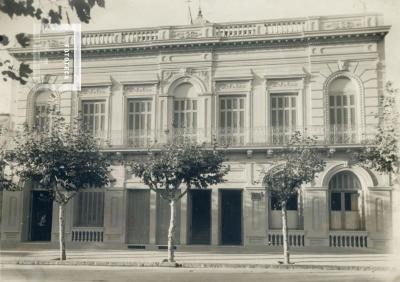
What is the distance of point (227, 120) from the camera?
16578mm

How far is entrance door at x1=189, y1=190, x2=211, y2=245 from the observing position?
54.9ft

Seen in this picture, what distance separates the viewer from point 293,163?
14.2m

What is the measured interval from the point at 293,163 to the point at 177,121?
4501 millimetres

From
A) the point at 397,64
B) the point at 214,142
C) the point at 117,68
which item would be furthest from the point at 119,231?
the point at 397,64

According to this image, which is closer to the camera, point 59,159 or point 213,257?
point 59,159

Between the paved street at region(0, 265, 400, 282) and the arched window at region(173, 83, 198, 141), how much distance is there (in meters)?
5.46

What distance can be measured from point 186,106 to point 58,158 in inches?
191

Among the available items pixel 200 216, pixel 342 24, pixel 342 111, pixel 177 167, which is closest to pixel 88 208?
pixel 200 216

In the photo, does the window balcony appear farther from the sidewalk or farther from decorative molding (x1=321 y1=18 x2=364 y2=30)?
the sidewalk

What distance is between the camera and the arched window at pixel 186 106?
16.5m

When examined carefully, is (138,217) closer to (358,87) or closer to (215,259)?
(215,259)

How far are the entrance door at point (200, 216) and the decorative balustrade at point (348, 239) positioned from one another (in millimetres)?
4280

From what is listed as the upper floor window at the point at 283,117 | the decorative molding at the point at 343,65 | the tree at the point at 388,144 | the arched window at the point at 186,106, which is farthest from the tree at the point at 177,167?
the decorative molding at the point at 343,65

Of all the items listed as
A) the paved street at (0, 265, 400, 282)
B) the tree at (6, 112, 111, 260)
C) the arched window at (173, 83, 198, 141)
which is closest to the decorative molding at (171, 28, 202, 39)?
the arched window at (173, 83, 198, 141)
